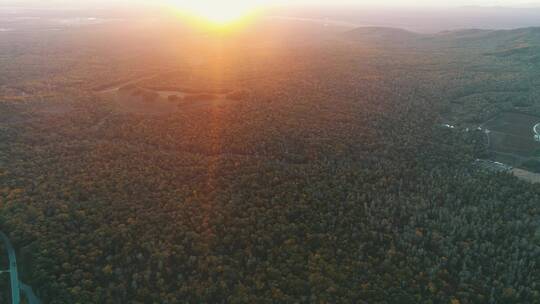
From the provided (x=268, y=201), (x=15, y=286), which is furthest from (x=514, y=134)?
(x=15, y=286)

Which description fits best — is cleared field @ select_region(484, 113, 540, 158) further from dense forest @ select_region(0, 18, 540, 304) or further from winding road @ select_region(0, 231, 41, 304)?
winding road @ select_region(0, 231, 41, 304)

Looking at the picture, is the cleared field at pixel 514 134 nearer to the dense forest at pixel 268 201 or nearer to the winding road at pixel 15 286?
the dense forest at pixel 268 201

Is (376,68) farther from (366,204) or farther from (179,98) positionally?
(366,204)

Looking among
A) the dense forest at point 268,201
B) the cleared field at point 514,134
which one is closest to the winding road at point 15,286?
the dense forest at point 268,201

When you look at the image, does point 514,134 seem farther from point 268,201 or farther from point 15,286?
point 15,286

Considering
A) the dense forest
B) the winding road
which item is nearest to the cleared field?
the dense forest

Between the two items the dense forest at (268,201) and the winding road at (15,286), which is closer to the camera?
the winding road at (15,286)

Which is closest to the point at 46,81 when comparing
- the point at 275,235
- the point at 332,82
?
the point at 332,82
